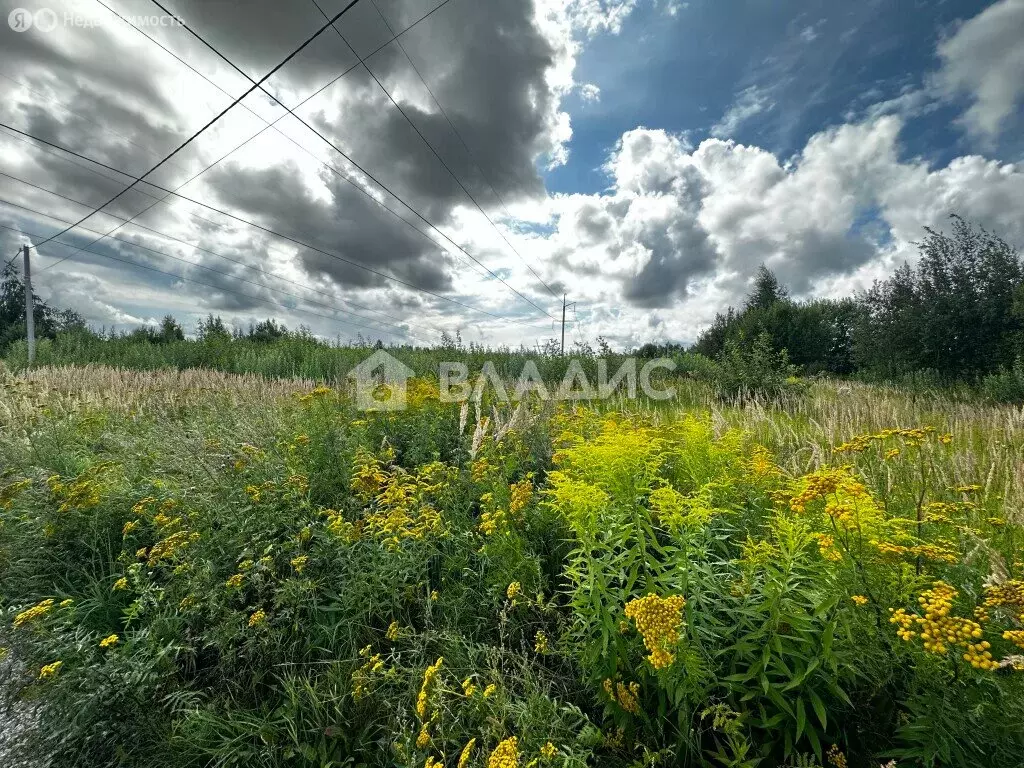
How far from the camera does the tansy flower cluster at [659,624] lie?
1.18 meters

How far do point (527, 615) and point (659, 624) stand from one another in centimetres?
119

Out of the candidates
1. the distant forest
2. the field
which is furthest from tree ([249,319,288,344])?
the field

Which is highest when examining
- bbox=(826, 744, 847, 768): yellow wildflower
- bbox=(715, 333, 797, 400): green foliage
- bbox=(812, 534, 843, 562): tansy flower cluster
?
bbox=(715, 333, 797, 400): green foliage

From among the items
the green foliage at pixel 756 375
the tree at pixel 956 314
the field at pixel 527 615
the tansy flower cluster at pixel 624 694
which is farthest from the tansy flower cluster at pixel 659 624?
the tree at pixel 956 314

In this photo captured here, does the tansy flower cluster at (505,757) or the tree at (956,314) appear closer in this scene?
the tansy flower cluster at (505,757)

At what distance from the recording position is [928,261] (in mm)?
13938

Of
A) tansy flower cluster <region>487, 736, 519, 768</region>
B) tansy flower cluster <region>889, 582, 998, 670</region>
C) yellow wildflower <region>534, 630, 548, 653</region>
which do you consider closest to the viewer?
tansy flower cluster <region>889, 582, 998, 670</region>

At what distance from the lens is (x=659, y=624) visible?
3.91ft

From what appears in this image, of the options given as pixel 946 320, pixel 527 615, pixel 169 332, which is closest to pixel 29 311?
pixel 169 332

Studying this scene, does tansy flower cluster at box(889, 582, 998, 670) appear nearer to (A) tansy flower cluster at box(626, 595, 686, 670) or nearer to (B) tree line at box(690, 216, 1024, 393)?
(A) tansy flower cluster at box(626, 595, 686, 670)

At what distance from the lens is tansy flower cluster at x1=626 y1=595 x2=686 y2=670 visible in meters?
1.18

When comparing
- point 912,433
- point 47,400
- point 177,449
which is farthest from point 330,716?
point 47,400

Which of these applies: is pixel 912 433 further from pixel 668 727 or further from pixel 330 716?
pixel 330 716

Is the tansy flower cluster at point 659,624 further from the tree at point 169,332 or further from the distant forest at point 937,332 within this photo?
the tree at point 169,332
